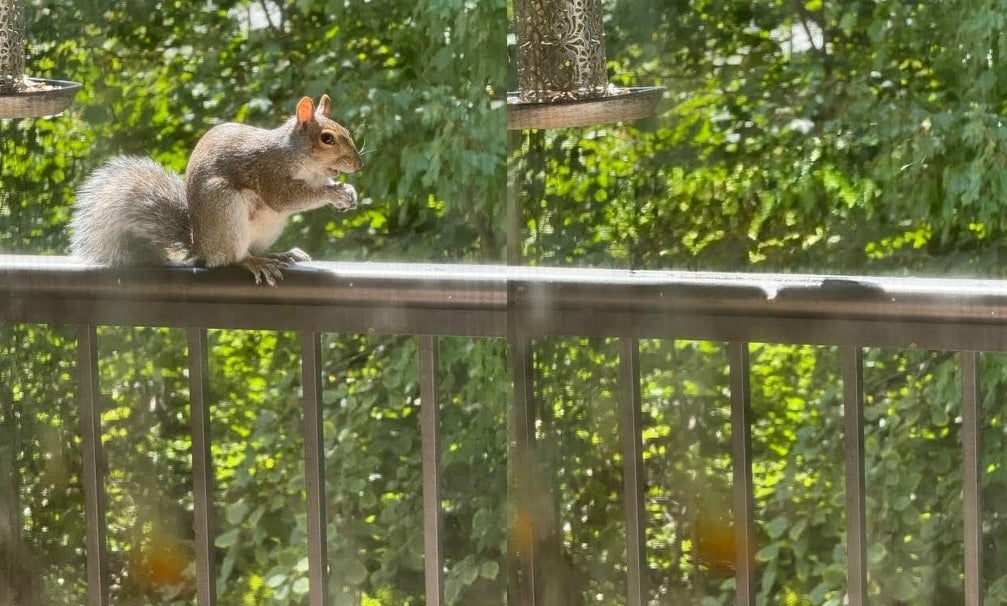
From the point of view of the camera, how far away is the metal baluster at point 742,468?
1695 mm

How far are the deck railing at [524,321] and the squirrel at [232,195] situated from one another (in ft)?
0.12

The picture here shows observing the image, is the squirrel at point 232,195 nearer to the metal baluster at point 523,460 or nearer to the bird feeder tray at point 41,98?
the bird feeder tray at point 41,98

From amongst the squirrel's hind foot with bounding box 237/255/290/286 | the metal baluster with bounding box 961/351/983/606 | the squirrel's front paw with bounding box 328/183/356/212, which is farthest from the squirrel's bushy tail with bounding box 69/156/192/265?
the metal baluster with bounding box 961/351/983/606

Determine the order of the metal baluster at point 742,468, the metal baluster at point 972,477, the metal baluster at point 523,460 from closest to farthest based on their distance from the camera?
the metal baluster at point 972,477 → the metal baluster at point 742,468 → the metal baluster at point 523,460

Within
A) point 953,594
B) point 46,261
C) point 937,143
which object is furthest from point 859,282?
point 46,261

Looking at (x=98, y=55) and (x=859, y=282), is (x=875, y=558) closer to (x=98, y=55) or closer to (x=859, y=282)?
(x=859, y=282)

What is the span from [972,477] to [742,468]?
1.00 ft

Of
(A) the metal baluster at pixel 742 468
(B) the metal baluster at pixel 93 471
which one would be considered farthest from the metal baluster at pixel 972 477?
(B) the metal baluster at pixel 93 471

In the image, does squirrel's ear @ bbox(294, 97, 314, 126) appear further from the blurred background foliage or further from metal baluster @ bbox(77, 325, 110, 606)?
metal baluster @ bbox(77, 325, 110, 606)

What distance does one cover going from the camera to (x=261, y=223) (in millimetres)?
1652

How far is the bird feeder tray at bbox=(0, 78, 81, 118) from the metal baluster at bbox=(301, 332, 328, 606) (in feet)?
1.60

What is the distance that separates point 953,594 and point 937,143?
642mm

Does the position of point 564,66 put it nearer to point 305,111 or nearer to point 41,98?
point 305,111

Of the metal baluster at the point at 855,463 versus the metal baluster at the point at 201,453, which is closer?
the metal baluster at the point at 855,463
